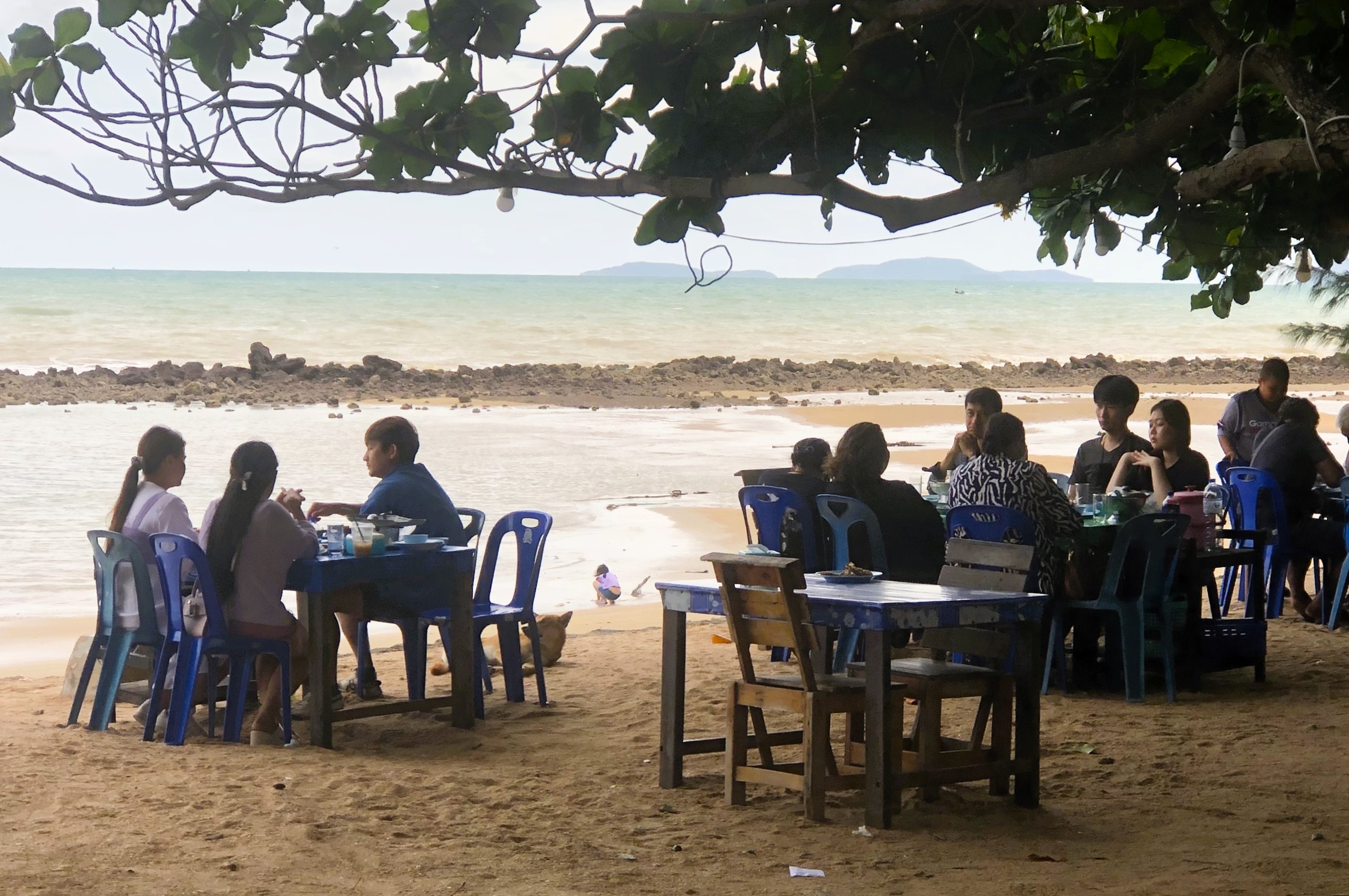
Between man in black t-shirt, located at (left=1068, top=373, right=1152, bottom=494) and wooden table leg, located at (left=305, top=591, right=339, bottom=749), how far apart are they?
390cm

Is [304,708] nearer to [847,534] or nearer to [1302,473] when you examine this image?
[847,534]

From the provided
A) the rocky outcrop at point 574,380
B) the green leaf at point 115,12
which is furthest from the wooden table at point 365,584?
the rocky outcrop at point 574,380

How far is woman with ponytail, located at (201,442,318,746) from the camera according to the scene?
634 centimetres

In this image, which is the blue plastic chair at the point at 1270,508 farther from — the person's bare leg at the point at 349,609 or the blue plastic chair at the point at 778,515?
the person's bare leg at the point at 349,609

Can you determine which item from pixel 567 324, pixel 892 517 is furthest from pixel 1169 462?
pixel 567 324

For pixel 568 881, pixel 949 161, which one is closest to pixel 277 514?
pixel 568 881

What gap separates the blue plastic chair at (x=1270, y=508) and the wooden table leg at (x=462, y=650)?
4449 millimetres

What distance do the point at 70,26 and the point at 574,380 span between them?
91.3ft

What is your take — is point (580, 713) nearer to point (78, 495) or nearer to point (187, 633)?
point (187, 633)

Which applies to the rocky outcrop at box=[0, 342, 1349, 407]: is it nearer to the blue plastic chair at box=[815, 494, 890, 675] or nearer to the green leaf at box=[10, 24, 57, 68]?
the blue plastic chair at box=[815, 494, 890, 675]

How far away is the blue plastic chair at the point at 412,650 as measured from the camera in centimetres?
701

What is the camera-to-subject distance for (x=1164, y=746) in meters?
6.29

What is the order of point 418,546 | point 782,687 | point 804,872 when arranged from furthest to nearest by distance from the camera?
point 418,546
point 782,687
point 804,872

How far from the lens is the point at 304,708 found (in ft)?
23.5
